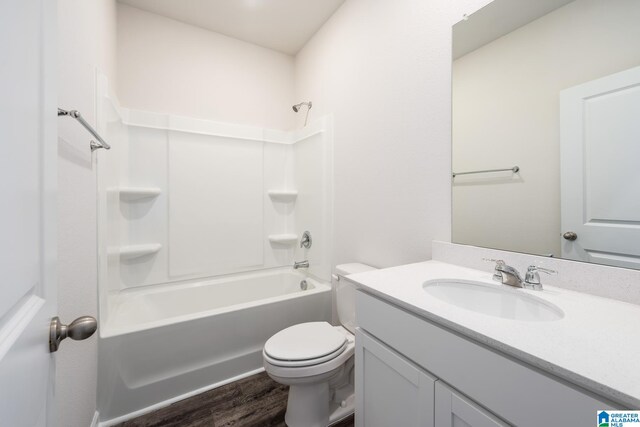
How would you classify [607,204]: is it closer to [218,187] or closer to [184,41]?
[218,187]

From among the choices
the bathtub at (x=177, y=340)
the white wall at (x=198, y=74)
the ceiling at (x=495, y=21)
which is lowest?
the bathtub at (x=177, y=340)

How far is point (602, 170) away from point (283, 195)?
2203 millimetres

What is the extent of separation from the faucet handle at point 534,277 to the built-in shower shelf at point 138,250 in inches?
92.7

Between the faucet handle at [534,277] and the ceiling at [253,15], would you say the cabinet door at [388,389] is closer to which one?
the faucet handle at [534,277]

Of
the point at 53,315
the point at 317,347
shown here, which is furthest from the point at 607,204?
the point at 53,315

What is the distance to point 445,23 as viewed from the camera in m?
1.26

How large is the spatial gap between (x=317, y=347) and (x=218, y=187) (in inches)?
65.2

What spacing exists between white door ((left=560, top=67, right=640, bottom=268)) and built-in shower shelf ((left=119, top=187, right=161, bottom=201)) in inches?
96.9

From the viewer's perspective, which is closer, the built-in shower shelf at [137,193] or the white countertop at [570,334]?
the white countertop at [570,334]

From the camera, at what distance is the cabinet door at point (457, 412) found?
2.06ft

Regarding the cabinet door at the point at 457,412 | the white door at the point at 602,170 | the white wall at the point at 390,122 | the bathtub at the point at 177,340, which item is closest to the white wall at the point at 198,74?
the white wall at the point at 390,122

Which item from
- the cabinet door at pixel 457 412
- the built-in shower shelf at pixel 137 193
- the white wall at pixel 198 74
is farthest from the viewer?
the white wall at pixel 198 74

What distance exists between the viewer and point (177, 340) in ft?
5.02

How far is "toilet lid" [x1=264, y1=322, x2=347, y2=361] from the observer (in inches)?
49.6
